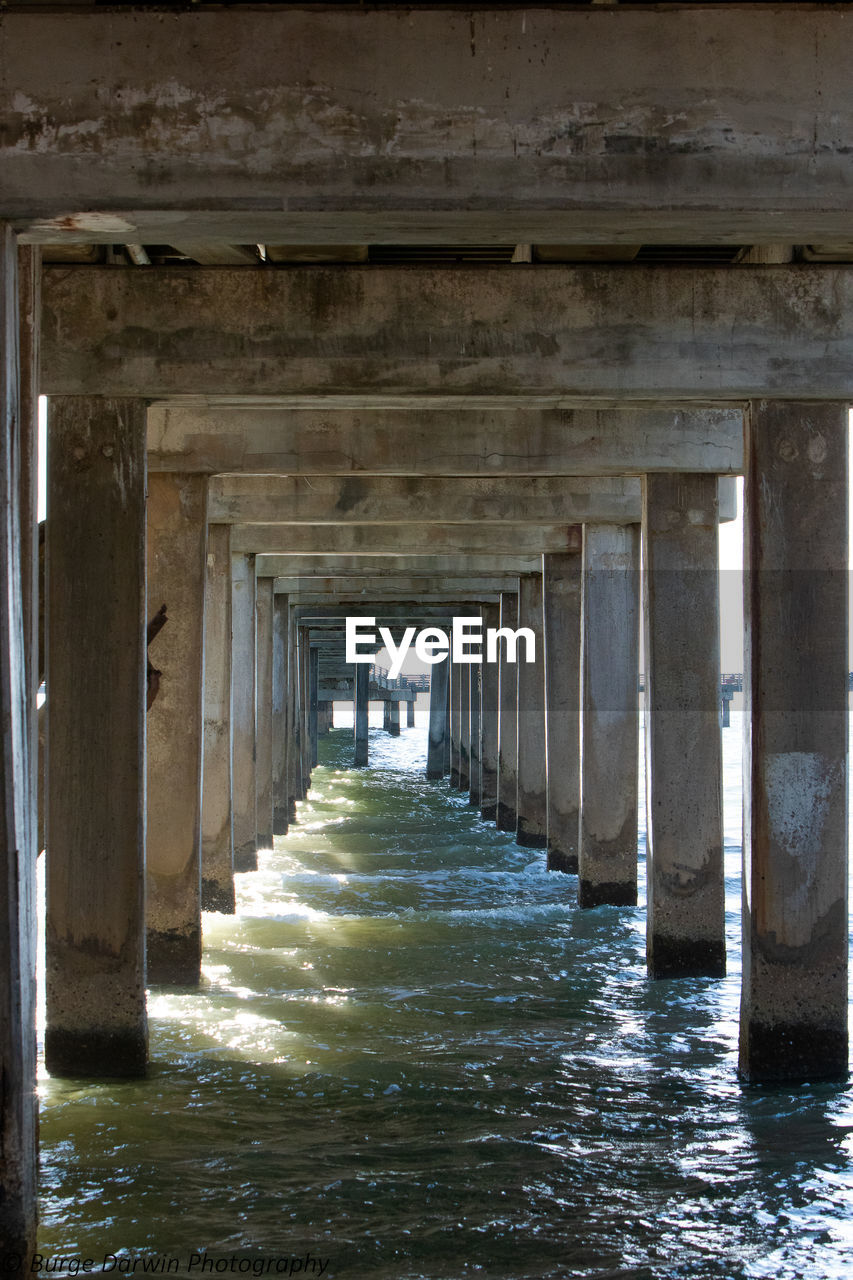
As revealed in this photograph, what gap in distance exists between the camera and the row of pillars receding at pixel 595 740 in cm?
719

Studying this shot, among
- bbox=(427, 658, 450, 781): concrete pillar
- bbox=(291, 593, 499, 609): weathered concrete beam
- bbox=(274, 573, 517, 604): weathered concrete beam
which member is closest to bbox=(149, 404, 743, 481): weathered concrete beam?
bbox=(274, 573, 517, 604): weathered concrete beam

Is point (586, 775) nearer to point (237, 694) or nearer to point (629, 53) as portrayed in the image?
point (237, 694)

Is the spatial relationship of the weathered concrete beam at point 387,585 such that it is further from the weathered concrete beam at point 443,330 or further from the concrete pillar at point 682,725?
the weathered concrete beam at point 443,330

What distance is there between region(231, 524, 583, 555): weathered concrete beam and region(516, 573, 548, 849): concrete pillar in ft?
12.4

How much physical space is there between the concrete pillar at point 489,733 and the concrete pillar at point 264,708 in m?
5.74

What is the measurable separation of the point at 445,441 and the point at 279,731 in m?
11.5

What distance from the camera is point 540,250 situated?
7191 millimetres

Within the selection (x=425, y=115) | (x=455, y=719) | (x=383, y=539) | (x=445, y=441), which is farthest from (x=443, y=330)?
(x=455, y=719)

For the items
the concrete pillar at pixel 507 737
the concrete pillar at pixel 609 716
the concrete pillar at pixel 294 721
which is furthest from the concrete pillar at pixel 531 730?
the concrete pillar at pixel 294 721

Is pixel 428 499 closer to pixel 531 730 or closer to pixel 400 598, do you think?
pixel 531 730

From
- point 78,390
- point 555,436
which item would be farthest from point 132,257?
point 555,436

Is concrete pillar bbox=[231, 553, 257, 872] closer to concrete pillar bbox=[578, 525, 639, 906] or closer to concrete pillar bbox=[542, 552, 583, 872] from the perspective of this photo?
concrete pillar bbox=[542, 552, 583, 872]

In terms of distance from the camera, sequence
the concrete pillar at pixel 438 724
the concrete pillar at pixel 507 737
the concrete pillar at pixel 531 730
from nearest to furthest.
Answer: the concrete pillar at pixel 531 730
the concrete pillar at pixel 507 737
the concrete pillar at pixel 438 724

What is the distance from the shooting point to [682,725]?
9656 mm
